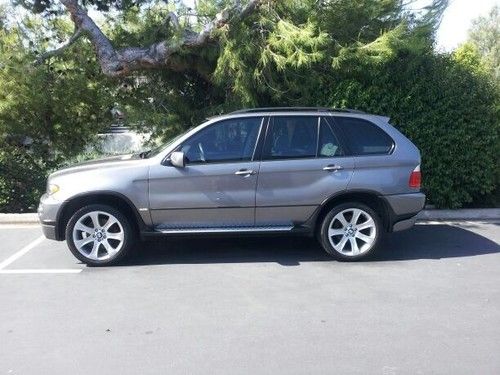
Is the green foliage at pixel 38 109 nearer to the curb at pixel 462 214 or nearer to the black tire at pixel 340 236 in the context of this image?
the black tire at pixel 340 236

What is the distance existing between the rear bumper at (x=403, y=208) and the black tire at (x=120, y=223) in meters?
2.86

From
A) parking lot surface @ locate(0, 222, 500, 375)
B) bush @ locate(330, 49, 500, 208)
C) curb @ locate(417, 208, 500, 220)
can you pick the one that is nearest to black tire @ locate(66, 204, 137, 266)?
parking lot surface @ locate(0, 222, 500, 375)

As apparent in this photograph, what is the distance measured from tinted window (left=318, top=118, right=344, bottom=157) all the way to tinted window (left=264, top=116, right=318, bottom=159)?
7 cm

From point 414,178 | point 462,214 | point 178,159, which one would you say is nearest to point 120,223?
point 178,159

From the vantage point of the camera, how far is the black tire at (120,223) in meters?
6.20

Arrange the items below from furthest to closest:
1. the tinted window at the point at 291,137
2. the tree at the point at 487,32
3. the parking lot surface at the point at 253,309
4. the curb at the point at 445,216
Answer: the tree at the point at 487,32
the curb at the point at 445,216
the tinted window at the point at 291,137
the parking lot surface at the point at 253,309

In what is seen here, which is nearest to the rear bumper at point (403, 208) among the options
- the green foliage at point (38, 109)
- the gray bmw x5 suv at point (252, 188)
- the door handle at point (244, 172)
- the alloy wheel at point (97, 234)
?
the gray bmw x5 suv at point (252, 188)

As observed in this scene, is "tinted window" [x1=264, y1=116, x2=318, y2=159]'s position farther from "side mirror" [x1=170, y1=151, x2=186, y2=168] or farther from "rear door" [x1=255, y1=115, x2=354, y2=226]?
"side mirror" [x1=170, y1=151, x2=186, y2=168]

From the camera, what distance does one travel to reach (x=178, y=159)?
611cm

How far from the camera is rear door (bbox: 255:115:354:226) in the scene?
626 cm

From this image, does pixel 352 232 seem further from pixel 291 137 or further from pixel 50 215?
pixel 50 215

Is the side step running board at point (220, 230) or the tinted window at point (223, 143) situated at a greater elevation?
the tinted window at point (223, 143)

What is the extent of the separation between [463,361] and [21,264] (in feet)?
15.9

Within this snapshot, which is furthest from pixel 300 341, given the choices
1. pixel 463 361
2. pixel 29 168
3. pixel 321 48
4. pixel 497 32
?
pixel 497 32
